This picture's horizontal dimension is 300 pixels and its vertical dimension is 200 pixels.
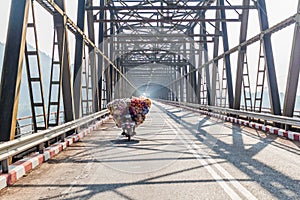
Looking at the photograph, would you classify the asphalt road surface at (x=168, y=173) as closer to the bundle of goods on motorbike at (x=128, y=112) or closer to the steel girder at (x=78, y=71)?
the bundle of goods on motorbike at (x=128, y=112)

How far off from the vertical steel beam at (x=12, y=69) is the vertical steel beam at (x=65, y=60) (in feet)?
10.0

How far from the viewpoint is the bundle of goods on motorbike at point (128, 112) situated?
1018cm

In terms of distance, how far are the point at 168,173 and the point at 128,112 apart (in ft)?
15.4

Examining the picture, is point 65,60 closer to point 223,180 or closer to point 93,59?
point 93,59

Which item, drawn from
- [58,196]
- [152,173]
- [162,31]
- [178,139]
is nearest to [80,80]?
[178,139]

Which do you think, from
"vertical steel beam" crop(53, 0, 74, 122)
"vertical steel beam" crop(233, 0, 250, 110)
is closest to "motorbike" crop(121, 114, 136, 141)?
"vertical steel beam" crop(53, 0, 74, 122)

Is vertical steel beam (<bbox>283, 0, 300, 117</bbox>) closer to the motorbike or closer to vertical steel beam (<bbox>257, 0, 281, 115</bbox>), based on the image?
vertical steel beam (<bbox>257, 0, 281, 115</bbox>)

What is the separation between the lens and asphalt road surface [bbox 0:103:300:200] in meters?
4.58

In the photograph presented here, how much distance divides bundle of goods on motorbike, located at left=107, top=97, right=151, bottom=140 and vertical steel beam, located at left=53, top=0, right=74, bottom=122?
1.27 meters

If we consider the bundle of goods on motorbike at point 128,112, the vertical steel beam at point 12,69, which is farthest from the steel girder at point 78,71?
the vertical steel beam at point 12,69

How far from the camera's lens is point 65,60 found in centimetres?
977

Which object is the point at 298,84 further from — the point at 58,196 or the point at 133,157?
the point at 58,196

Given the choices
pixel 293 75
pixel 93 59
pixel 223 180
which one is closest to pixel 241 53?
pixel 293 75

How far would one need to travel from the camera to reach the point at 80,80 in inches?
473
